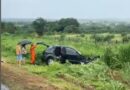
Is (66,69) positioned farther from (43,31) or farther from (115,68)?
(43,31)

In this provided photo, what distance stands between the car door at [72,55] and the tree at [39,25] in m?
54.3

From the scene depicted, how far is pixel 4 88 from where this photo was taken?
50.0 ft

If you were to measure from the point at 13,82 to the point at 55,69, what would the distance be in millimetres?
6365

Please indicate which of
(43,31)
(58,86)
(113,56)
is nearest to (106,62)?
(113,56)

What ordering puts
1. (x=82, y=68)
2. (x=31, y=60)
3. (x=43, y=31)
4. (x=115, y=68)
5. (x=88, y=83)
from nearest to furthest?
(x=88, y=83)
(x=82, y=68)
(x=115, y=68)
(x=31, y=60)
(x=43, y=31)

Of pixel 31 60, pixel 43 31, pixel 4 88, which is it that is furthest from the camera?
pixel 43 31

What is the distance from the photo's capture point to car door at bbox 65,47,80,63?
2902 cm

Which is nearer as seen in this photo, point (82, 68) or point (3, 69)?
point (3, 69)

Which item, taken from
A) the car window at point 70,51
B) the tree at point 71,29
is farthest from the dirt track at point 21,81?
the tree at point 71,29

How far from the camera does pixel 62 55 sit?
2911 cm

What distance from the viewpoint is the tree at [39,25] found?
84.5m

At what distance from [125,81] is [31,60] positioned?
11921 mm

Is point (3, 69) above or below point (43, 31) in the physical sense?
above

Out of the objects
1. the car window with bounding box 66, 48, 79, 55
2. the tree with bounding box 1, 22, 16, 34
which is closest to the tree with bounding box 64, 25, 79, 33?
the tree with bounding box 1, 22, 16, 34
